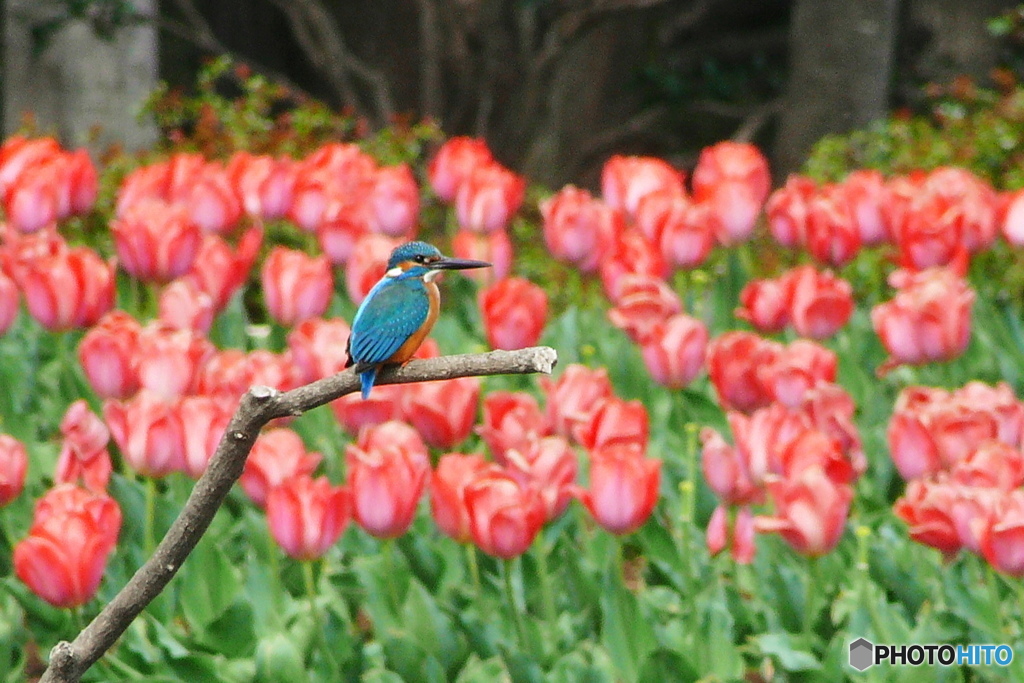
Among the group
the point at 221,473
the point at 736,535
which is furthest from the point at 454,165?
the point at 221,473

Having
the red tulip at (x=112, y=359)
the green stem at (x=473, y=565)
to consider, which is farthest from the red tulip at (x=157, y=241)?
the green stem at (x=473, y=565)

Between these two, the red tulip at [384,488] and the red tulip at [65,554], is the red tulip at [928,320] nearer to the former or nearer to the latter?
the red tulip at [384,488]

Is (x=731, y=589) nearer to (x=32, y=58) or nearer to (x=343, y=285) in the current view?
(x=343, y=285)

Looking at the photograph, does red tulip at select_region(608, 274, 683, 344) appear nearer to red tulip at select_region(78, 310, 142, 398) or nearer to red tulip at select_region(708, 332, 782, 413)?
red tulip at select_region(708, 332, 782, 413)

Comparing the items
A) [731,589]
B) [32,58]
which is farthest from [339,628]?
[32,58]

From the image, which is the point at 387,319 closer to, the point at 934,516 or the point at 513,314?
the point at 934,516

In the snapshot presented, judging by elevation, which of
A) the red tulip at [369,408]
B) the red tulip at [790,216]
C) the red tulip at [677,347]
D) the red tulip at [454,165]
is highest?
the red tulip at [454,165]

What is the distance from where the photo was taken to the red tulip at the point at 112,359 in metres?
2.74

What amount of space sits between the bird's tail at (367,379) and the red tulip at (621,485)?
0.66 m

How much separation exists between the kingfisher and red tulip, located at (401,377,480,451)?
28.9 inches

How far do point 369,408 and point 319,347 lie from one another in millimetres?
228

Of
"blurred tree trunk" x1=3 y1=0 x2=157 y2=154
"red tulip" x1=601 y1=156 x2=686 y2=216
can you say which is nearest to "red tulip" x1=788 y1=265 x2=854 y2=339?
"red tulip" x1=601 y1=156 x2=686 y2=216

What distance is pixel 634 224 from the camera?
4031mm

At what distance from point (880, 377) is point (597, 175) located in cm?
671
